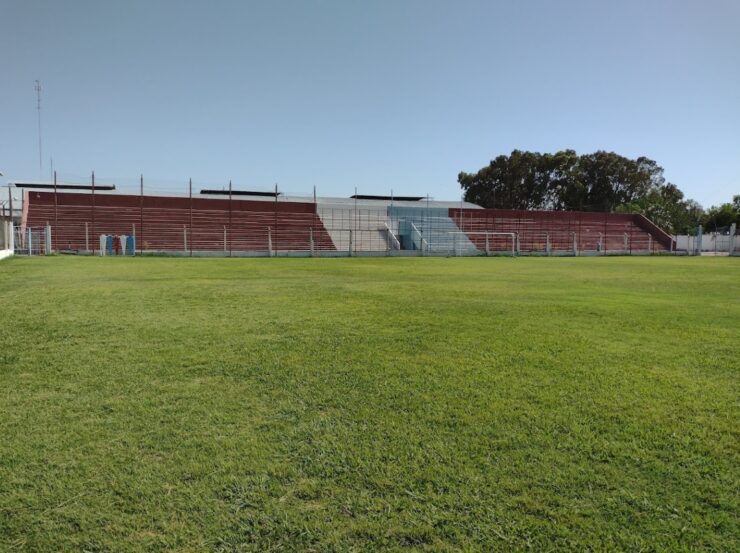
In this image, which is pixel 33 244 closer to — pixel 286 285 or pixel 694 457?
pixel 286 285

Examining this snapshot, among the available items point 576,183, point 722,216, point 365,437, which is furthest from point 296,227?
point 722,216

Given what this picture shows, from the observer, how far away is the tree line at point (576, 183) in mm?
62625

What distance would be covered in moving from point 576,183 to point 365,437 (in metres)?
65.3

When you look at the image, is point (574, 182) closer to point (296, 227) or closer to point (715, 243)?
point (715, 243)

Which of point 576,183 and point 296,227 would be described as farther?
point 576,183

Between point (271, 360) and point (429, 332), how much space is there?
64.5 inches

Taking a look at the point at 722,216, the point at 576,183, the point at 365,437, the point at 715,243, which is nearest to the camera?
the point at 365,437

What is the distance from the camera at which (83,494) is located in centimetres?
213

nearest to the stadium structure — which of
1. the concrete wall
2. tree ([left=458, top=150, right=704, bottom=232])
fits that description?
the concrete wall

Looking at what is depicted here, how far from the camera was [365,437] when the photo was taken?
8.71 ft

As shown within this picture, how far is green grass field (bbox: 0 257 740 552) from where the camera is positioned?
194cm

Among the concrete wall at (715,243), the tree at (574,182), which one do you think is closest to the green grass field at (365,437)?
the concrete wall at (715,243)

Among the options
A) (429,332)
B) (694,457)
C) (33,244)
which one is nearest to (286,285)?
(429,332)

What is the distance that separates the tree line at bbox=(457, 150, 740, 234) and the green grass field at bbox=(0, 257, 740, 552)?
62106 mm
